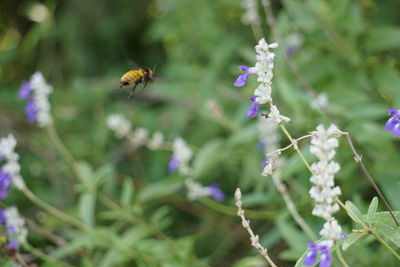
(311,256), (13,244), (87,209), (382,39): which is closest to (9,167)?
(13,244)

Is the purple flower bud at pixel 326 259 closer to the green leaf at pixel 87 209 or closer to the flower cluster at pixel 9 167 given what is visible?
the flower cluster at pixel 9 167

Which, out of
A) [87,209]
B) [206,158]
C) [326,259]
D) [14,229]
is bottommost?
[326,259]

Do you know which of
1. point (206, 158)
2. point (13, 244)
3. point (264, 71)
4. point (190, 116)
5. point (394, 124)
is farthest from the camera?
point (190, 116)

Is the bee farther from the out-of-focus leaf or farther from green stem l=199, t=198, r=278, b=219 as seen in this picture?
the out-of-focus leaf

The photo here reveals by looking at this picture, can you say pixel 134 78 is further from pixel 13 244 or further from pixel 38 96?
pixel 13 244

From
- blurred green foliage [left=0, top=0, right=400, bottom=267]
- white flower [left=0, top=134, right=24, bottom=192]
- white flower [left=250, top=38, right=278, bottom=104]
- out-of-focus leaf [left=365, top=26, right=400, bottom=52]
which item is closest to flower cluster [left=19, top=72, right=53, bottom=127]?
blurred green foliage [left=0, top=0, right=400, bottom=267]

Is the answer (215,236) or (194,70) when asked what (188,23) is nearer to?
(194,70)
